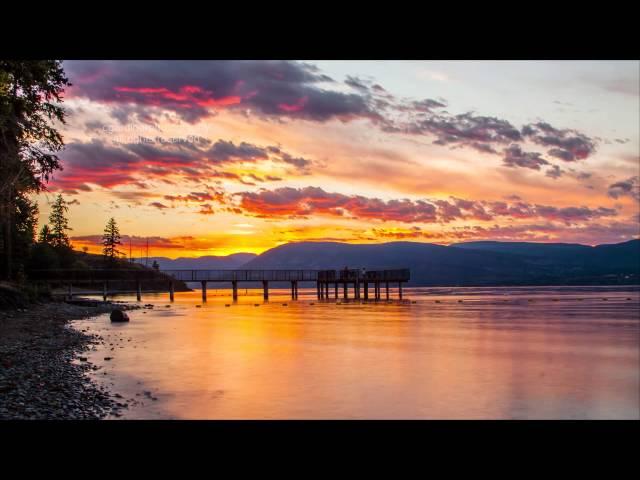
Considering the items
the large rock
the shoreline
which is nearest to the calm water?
the shoreline

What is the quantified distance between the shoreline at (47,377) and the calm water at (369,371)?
0.89m

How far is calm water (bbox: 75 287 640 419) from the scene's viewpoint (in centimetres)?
1766

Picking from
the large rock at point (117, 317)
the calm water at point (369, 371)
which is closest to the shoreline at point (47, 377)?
the calm water at point (369, 371)

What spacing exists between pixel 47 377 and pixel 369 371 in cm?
1270

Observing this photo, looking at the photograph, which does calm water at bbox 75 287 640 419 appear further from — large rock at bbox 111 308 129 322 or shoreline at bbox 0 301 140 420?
large rock at bbox 111 308 129 322

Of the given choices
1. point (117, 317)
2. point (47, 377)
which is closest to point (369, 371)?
point (47, 377)

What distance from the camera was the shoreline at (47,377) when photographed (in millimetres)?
12445

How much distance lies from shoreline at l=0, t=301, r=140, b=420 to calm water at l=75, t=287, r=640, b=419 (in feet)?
2.92

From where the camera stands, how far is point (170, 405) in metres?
16.6

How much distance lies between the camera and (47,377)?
53.1 ft

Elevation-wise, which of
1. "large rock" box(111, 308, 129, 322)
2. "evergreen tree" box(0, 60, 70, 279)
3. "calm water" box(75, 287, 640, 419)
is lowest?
"calm water" box(75, 287, 640, 419)

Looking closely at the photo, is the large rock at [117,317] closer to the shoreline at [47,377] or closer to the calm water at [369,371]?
the calm water at [369,371]
